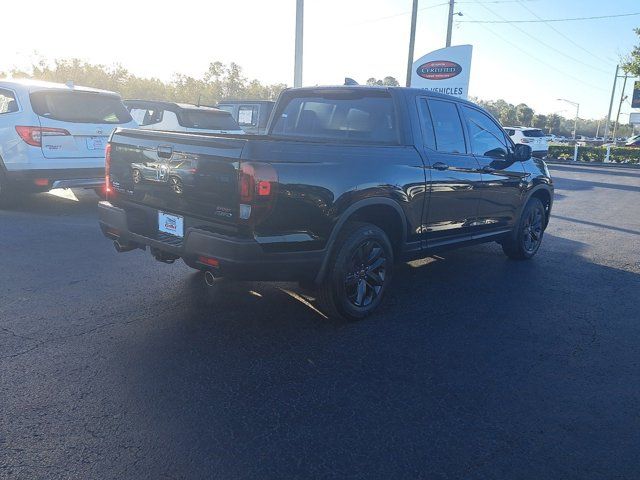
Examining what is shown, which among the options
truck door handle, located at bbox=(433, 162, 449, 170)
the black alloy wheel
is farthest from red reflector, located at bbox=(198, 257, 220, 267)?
truck door handle, located at bbox=(433, 162, 449, 170)

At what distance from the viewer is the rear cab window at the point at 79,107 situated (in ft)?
24.2

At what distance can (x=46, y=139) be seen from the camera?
23.9 feet

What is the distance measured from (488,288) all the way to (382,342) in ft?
6.46

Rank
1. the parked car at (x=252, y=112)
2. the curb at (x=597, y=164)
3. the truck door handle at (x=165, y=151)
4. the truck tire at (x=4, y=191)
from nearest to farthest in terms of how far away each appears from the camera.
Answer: the truck door handle at (x=165, y=151)
the truck tire at (x=4, y=191)
the parked car at (x=252, y=112)
the curb at (x=597, y=164)

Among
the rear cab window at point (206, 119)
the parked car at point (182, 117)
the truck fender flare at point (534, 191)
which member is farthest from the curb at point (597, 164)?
the truck fender flare at point (534, 191)

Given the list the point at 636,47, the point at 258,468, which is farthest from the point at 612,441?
the point at 636,47

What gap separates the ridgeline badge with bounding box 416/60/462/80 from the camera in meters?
18.4

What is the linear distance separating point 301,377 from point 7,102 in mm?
6527

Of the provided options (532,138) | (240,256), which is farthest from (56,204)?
(532,138)

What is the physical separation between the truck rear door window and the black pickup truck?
0.04 ft

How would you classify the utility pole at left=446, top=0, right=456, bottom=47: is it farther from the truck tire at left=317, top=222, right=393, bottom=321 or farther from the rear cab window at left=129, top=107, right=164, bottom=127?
the truck tire at left=317, top=222, right=393, bottom=321

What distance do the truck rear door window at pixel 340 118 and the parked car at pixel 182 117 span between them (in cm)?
454

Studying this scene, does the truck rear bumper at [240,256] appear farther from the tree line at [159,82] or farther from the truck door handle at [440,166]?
the tree line at [159,82]

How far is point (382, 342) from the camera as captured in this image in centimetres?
394
